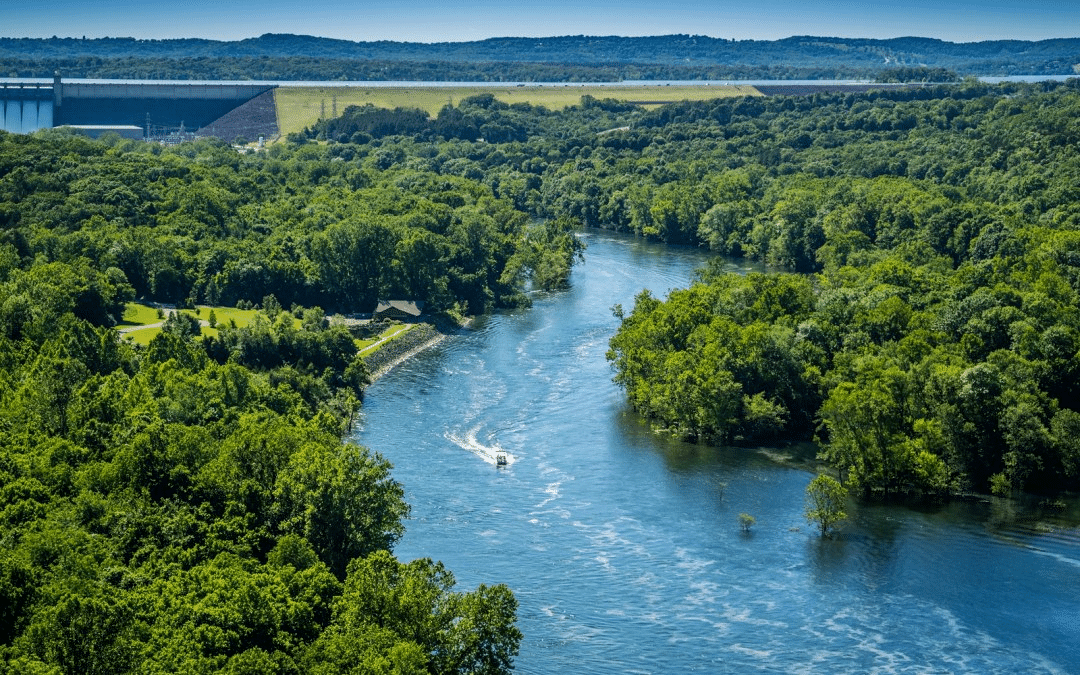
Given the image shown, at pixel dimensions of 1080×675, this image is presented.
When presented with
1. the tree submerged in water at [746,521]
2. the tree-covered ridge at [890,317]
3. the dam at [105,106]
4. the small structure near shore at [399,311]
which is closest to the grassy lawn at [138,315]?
the small structure near shore at [399,311]

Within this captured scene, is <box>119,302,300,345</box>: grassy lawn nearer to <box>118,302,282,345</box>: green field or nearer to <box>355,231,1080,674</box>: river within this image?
<box>118,302,282,345</box>: green field

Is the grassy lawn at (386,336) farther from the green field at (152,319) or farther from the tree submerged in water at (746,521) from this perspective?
the tree submerged in water at (746,521)

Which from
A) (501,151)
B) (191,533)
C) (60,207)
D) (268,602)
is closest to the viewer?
(268,602)

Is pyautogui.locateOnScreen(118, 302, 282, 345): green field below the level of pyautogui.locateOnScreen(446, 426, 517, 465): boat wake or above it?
above

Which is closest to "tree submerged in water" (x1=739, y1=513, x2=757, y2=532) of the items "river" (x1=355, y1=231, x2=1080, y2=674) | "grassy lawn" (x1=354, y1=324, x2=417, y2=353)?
"river" (x1=355, y1=231, x2=1080, y2=674)

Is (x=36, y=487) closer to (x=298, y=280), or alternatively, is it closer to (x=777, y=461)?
(x=777, y=461)

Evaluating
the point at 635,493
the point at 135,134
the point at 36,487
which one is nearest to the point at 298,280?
the point at 635,493

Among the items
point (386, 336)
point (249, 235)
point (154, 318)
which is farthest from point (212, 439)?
point (249, 235)
